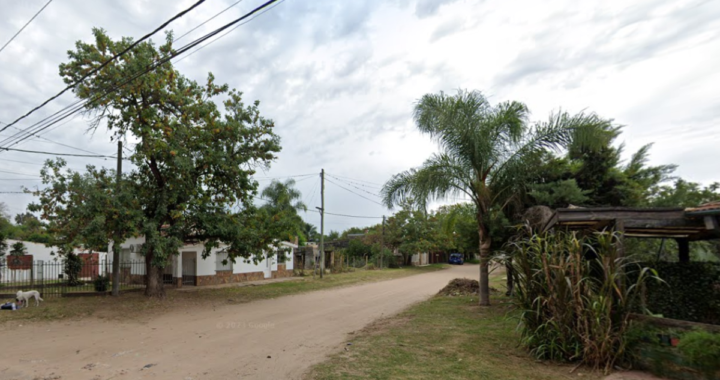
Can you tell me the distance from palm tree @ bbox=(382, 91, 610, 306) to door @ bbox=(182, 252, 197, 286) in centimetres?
1434

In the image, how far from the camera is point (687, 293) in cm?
812

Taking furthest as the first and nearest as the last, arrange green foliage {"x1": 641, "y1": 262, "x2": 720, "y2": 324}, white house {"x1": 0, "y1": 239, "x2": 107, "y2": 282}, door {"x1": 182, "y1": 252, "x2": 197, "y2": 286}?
white house {"x1": 0, "y1": 239, "x2": 107, "y2": 282} < door {"x1": 182, "y1": 252, "x2": 197, "y2": 286} < green foliage {"x1": 641, "y1": 262, "x2": 720, "y2": 324}

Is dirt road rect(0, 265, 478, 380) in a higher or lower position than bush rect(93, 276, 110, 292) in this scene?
higher

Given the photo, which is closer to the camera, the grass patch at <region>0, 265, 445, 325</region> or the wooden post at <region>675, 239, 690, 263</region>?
the wooden post at <region>675, 239, 690, 263</region>

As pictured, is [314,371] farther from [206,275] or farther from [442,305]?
[206,275]

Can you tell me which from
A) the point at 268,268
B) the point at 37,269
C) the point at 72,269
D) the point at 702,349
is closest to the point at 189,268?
→ the point at 72,269

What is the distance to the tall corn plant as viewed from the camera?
620cm

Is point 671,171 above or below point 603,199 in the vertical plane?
above

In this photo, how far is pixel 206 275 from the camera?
22.7 m

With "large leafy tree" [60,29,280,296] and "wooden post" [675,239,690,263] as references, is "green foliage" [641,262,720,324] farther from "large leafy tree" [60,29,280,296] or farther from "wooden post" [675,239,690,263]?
"large leafy tree" [60,29,280,296]

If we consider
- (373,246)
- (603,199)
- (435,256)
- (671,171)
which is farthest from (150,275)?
(435,256)

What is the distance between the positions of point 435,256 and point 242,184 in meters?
39.3

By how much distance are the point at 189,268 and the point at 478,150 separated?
57.0 feet

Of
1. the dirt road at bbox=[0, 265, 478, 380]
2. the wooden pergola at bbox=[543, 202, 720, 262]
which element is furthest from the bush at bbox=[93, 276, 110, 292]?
the wooden pergola at bbox=[543, 202, 720, 262]
